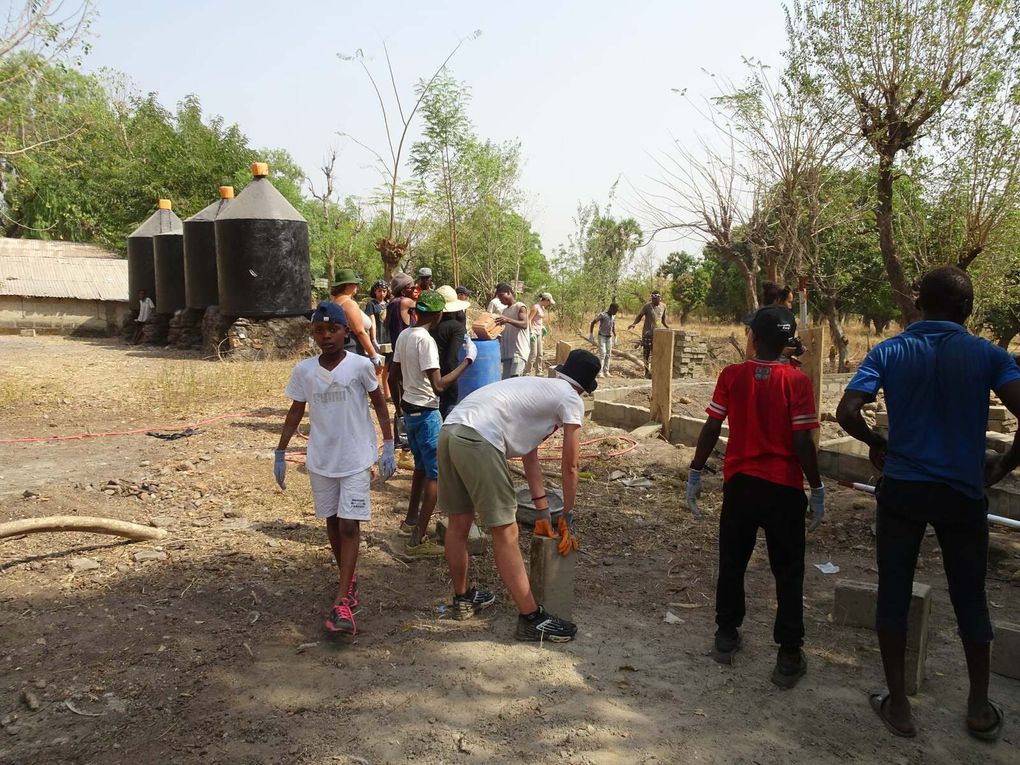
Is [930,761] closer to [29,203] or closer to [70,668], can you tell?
[70,668]

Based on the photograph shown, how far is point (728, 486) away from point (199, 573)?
3.03 m

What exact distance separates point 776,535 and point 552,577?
1.14 meters

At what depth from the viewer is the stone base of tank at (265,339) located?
52.0 ft

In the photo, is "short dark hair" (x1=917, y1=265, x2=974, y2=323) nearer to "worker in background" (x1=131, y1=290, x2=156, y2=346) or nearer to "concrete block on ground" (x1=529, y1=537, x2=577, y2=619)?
"concrete block on ground" (x1=529, y1=537, x2=577, y2=619)

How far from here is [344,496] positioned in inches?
150

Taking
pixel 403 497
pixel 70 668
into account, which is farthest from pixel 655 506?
pixel 70 668

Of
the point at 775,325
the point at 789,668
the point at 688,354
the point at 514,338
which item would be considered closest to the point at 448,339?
the point at 775,325

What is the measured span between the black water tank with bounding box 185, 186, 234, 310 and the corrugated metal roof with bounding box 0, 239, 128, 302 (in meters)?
6.70

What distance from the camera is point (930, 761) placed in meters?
2.93

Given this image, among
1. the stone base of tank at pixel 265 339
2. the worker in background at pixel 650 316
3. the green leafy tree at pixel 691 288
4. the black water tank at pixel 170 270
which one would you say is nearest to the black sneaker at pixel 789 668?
the worker in background at pixel 650 316

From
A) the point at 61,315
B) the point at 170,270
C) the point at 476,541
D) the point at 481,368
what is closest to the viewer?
the point at 476,541

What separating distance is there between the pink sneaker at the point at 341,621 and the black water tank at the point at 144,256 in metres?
19.7

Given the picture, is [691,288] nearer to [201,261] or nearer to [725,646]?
[201,261]

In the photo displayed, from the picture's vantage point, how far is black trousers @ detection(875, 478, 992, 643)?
2.99m
